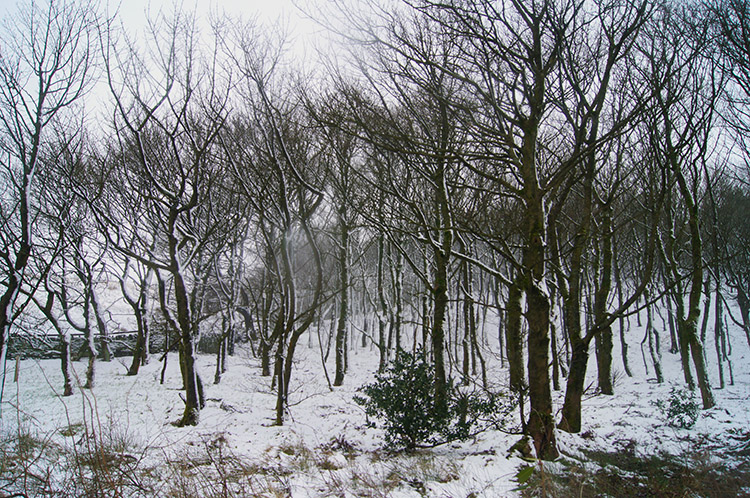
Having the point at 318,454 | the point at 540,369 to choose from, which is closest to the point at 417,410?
the point at 318,454

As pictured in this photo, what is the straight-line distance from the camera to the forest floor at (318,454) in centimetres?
349

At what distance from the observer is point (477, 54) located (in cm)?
475

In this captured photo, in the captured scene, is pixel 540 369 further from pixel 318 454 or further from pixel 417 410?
pixel 318 454

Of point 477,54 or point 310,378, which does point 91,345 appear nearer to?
point 310,378

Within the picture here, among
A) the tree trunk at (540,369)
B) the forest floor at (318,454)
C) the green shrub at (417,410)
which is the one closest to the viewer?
the forest floor at (318,454)

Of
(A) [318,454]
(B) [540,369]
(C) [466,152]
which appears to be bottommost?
(A) [318,454]

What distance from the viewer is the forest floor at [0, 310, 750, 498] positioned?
3.49 metres


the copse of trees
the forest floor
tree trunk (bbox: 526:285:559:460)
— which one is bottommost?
the forest floor

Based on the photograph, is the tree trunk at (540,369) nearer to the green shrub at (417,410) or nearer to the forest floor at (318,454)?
the forest floor at (318,454)

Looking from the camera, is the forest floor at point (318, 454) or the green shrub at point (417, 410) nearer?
the forest floor at point (318, 454)

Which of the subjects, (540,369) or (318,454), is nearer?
(540,369)

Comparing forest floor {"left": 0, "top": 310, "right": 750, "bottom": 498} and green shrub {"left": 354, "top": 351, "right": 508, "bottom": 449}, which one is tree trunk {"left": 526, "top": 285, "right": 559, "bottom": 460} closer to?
forest floor {"left": 0, "top": 310, "right": 750, "bottom": 498}

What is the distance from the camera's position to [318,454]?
549 centimetres

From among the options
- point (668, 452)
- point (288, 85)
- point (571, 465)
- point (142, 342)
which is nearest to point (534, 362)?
point (571, 465)
